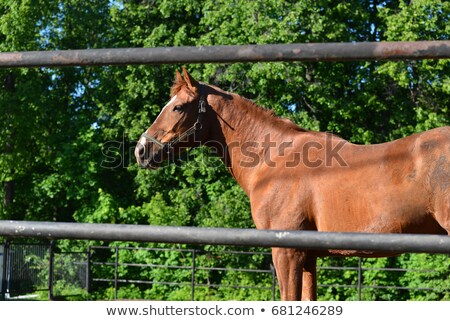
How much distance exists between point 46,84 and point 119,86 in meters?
3.23

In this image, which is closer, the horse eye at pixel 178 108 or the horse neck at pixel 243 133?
the horse neck at pixel 243 133

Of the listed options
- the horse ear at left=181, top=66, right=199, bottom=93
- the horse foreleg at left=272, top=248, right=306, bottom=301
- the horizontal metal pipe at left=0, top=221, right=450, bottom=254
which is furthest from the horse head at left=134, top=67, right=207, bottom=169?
the horizontal metal pipe at left=0, top=221, right=450, bottom=254

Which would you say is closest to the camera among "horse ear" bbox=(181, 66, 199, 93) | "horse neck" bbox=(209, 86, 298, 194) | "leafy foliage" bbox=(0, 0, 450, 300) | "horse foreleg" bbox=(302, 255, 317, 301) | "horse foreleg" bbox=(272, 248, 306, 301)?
"horse foreleg" bbox=(272, 248, 306, 301)

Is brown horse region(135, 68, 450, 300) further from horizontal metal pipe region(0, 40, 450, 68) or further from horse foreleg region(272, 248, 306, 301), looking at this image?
horizontal metal pipe region(0, 40, 450, 68)

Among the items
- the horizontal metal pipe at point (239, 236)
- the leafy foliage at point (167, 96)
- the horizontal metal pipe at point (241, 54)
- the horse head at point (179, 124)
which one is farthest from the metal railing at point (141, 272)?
the horizontal metal pipe at point (239, 236)

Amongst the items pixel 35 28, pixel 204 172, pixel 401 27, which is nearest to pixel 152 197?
pixel 204 172

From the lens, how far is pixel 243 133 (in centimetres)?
520

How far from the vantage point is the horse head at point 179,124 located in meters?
5.20

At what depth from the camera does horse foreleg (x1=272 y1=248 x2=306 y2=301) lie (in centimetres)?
458

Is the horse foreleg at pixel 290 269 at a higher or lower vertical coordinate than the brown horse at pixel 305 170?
lower

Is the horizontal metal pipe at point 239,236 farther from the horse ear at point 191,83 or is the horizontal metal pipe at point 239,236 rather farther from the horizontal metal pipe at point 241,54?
the horse ear at point 191,83

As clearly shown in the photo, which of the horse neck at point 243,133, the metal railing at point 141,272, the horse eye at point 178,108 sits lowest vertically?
the metal railing at point 141,272

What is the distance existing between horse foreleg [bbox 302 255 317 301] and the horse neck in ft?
2.35

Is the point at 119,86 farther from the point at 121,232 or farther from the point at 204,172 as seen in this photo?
the point at 121,232
